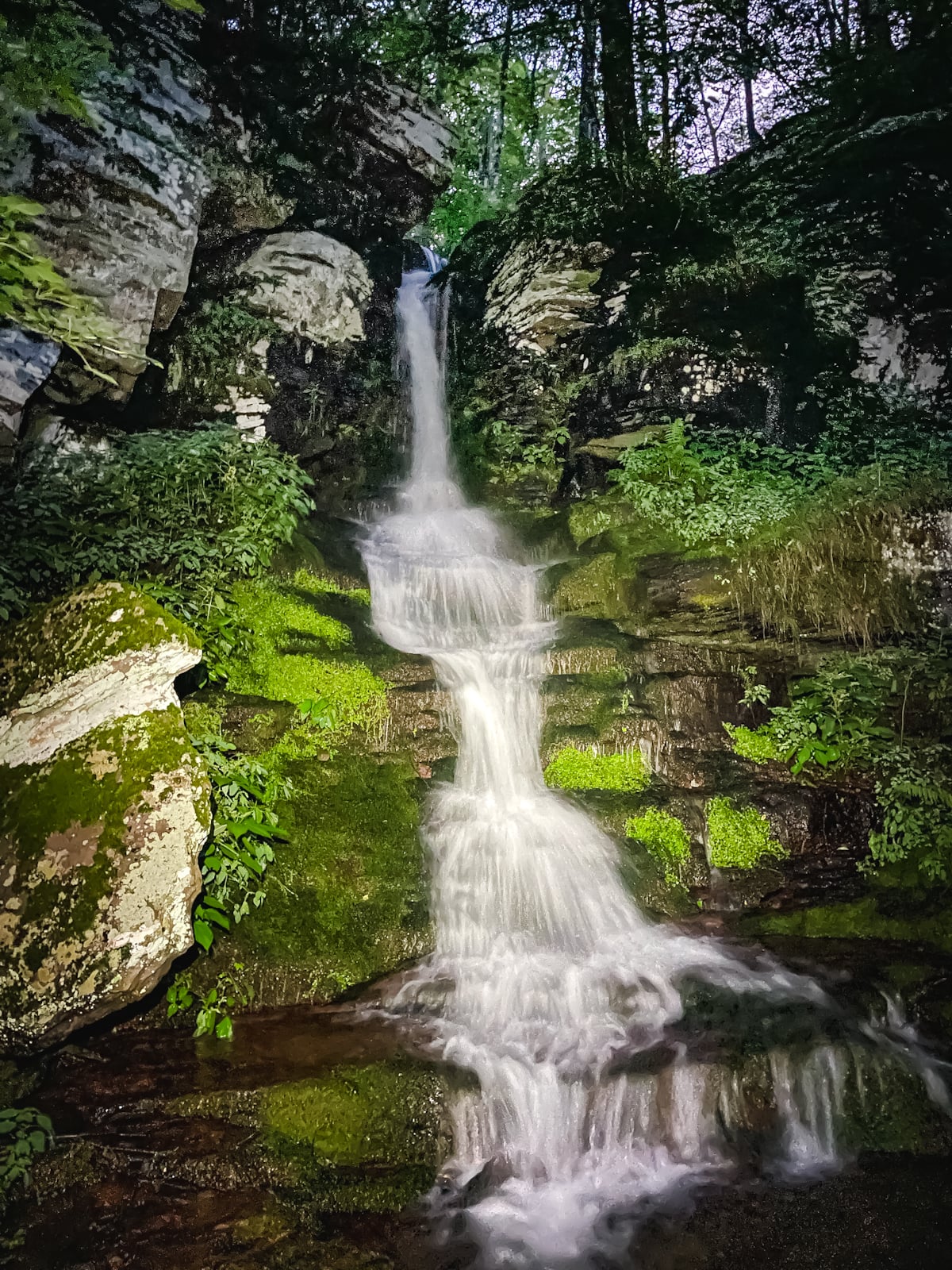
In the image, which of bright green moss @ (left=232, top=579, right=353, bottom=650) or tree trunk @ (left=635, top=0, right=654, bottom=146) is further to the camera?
tree trunk @ (left=635, top=0, right=654, bottom=146)

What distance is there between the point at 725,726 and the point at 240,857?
14.2ft

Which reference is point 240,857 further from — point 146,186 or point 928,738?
point 146,186

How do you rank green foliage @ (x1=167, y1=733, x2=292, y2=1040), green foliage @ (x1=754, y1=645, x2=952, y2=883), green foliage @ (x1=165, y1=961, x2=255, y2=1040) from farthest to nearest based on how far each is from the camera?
green foliage @ (x1=754, y1=645, x2=952, y2=883) < green foliage @ (x1=167, y1=733, x2=292, y2=1040) < green foliage @ (x1=165, y1=961, x2=255, y2=1040)

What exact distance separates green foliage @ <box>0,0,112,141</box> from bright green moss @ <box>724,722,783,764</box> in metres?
6.27

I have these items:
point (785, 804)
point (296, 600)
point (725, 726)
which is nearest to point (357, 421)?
point (296, 600)

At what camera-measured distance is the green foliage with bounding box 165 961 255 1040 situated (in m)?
4.00

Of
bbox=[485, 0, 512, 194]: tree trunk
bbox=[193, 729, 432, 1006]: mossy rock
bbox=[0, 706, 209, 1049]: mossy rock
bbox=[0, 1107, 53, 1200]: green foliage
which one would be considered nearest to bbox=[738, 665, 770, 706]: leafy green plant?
bbox=[193, 729, 432, 1006]: mossy rock

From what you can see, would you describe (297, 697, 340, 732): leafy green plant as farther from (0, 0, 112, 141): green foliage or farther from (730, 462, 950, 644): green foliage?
(730, 462, 950, 644): green foliage

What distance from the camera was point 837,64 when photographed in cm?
1109

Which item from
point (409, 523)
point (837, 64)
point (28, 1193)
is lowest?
point (28, 1193)

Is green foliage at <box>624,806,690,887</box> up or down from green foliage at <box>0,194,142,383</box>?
down

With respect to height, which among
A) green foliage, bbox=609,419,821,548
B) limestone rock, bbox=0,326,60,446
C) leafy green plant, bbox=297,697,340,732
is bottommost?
leafy green plant, bbox=297,697,340,732

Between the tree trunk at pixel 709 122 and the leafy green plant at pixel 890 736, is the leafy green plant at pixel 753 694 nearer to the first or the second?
the leafy green plant at pixel 890 736

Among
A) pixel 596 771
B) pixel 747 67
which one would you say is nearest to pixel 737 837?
pixel 596 771
